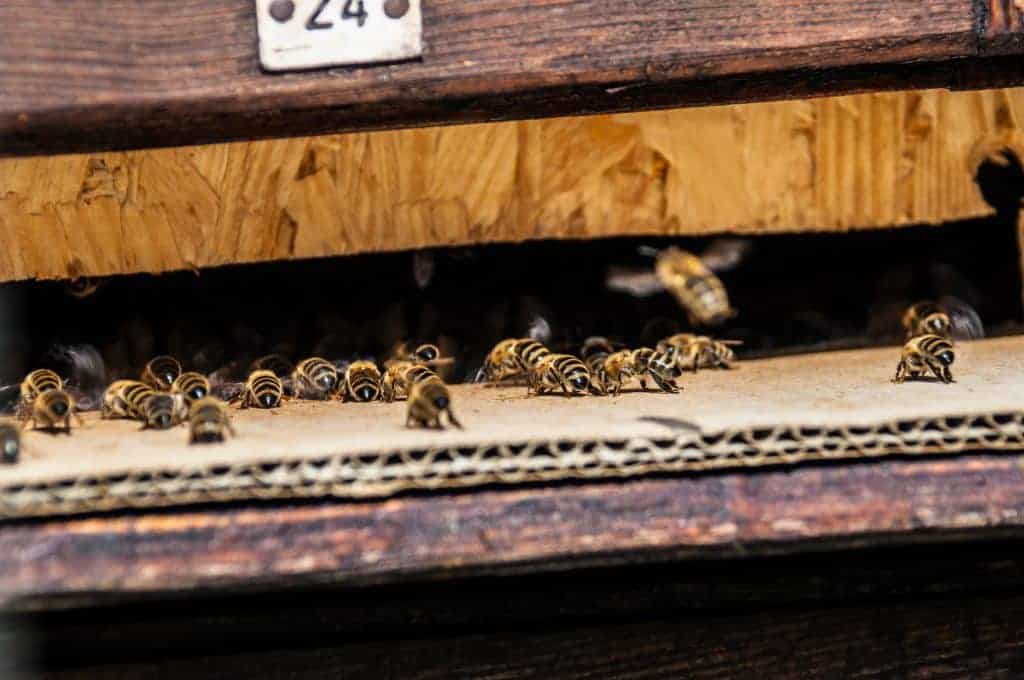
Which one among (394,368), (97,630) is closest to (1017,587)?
(394,368)

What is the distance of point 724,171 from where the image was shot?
3.40 m

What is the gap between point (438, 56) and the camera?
7.07 ft

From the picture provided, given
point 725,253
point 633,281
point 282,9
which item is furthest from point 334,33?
point 725,253

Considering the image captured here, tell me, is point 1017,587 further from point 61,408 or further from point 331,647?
point 61,408

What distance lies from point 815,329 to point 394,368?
130cm

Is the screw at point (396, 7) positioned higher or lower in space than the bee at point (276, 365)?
higher

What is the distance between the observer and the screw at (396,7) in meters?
2.13

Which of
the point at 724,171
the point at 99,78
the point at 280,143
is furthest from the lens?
the point at 724,171

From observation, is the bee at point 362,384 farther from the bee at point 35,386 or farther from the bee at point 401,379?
the bee at point 35,386

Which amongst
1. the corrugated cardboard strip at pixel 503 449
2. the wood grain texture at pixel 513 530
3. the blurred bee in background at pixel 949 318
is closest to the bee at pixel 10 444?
the corrugated cardboard strip at pixel 503 449

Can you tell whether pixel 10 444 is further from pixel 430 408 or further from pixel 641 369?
pixel 641 369

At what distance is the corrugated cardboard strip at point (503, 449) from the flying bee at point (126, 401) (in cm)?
36

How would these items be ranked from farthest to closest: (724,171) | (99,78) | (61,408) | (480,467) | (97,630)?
(724,171) < (61,408) < (99,78) < (97,630) < (480,467)

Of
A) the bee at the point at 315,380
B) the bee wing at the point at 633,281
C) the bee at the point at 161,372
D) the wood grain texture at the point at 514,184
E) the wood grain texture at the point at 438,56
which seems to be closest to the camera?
the wood grain texture at the point at 438,56
